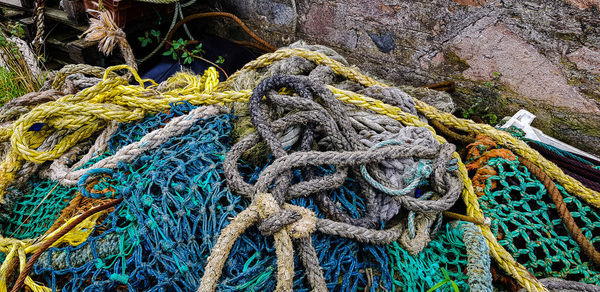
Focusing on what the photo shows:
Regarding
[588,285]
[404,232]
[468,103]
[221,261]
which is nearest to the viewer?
[221,261]

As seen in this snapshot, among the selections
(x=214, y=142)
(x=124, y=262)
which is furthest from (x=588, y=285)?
(x=124, y=262)

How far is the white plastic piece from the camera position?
2.02 meters

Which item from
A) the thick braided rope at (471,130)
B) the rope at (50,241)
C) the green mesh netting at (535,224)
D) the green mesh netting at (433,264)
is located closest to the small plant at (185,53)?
the thick braided rope at (471,130)

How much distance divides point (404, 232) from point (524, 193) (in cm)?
61

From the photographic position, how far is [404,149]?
1451mm

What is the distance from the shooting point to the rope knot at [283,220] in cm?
117

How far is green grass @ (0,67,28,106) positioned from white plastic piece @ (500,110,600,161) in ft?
11.7

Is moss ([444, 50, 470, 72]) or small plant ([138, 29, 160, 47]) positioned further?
small plant ([138, 29, 160, 47])

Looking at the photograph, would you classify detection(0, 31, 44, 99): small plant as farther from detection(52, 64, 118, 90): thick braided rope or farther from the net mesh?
the net mesh

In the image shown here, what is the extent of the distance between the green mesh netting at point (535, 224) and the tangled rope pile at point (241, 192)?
37 mm

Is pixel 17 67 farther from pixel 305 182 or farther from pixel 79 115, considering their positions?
pixel 305 182

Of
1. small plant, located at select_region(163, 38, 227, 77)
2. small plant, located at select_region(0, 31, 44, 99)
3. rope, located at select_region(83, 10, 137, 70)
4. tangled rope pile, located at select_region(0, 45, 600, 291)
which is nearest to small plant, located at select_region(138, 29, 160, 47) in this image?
small plant, located at select_region(163, 38, 227, 77)

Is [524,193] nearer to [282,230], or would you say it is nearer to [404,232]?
[404,232]

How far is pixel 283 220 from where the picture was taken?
1.17 m
